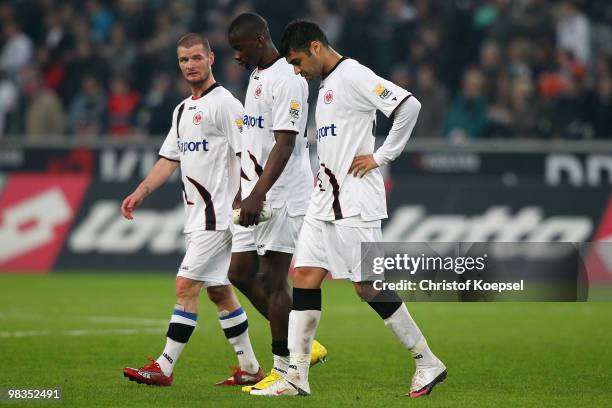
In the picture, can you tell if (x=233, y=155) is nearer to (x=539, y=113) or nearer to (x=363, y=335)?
(x=363, y=335)

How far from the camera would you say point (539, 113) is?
1936cm

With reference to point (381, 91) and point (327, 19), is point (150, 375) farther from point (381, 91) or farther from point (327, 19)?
point (327, 19)

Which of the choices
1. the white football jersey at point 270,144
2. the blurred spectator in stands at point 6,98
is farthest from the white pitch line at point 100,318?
the blurred spectator in stands at point 6,98

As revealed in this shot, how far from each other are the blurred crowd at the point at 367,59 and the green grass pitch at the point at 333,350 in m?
4.40

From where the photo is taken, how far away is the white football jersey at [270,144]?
863 cm

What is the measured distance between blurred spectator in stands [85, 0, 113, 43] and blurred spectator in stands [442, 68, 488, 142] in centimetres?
734

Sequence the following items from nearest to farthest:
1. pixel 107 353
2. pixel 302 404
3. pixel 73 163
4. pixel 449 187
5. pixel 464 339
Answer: pixel 302 404 < pixel 107 353 < pixel 464 339 < pixel 449 187 < pixel 73 163

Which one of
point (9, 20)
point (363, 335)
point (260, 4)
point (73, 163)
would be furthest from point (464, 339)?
point (9, 20)

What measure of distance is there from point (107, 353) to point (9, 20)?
14.6 metres

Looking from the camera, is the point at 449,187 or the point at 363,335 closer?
the point at 363,335

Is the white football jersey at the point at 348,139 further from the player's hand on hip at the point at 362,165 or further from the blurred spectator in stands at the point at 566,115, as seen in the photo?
the blurred spectator in stands at the point at 566,115

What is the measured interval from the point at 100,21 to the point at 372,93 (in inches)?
664

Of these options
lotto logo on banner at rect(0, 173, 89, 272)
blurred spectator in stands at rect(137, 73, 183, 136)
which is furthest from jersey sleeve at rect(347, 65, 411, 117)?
blurred spectator in stands at rect(137, 73, 183, 136)

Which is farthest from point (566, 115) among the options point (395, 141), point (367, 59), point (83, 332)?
point (395, 141)
